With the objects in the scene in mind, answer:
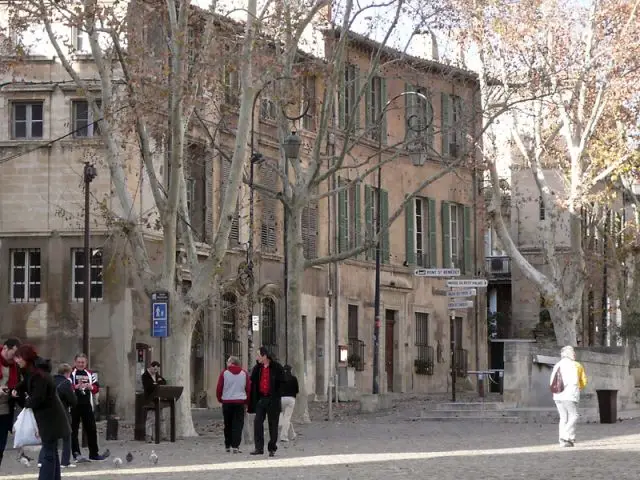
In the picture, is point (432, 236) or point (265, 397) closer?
point (265, 397)

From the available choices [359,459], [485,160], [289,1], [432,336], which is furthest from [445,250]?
[359,459]

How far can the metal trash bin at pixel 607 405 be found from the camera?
35.3m

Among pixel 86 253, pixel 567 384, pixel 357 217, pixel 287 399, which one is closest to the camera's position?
pixel 567 384

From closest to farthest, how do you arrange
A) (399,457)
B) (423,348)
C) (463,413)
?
(399,457) → (463,413) → (423,348)

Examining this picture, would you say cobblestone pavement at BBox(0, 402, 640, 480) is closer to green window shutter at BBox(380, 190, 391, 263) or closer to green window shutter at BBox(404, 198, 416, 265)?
green window shutter at BBox(380, 190, 391, 263)

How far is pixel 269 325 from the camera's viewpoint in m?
47.6

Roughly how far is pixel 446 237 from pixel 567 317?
41.2 feet

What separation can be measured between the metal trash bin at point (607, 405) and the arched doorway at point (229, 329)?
12.2m

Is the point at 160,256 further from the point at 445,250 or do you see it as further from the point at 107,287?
the point at 445,250

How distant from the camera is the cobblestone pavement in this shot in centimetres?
1939

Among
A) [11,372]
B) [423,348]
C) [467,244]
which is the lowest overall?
[11,372]

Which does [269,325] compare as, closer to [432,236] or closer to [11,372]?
[432,236]

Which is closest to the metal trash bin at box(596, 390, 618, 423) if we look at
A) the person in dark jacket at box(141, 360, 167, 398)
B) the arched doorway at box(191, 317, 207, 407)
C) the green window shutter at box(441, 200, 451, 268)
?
the person in dark jacket at box(141, 360, 167, 398)

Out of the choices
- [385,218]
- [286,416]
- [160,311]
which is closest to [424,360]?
[385,218]
